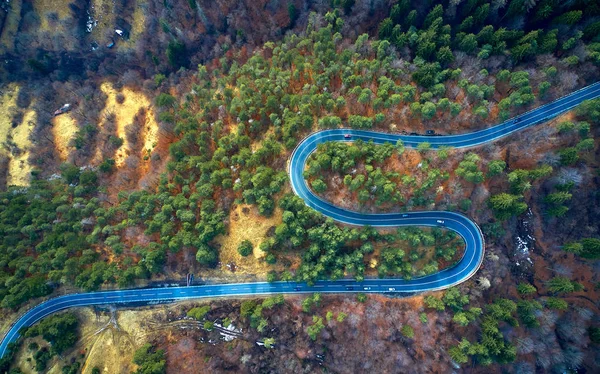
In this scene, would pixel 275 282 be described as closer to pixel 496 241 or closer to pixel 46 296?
pixel 496 241

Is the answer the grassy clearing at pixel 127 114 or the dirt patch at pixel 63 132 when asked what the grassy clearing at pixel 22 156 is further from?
the grassy clearing at pixel 127 114

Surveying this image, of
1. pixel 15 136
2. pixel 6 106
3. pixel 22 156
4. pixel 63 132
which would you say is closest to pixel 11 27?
pixel 6 106

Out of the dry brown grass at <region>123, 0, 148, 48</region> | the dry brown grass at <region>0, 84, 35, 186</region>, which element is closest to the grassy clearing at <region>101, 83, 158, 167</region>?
the dry brown grass at <region>123, 0, 148, 48</region>

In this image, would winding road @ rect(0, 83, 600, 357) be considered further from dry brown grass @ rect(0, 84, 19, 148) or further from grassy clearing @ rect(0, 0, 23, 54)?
grassy clearing @ rect(0, 0, 23, 54)

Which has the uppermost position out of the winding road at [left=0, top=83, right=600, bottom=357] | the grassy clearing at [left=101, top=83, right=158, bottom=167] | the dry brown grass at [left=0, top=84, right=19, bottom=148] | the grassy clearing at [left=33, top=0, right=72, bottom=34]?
the grassy clearing at [left=33, top=0, right=72, bottom=34]

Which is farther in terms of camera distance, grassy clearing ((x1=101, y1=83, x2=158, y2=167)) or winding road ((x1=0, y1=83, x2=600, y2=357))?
grassy clearing ((x1=101, y1=83, x2=158, y2=167))

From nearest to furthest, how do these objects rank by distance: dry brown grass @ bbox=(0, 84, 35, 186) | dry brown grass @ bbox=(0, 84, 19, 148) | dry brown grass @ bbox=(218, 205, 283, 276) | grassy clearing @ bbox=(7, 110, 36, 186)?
dry brown grass @ bbox=(218, 205, 283, 276)
grassy clearing @ bbox=(7, 110, 36, 186)
dry brown grass @ bbox=(0, 84, 35, 186)
dry brown grass @ bbox=(0, 84, 19, 148)

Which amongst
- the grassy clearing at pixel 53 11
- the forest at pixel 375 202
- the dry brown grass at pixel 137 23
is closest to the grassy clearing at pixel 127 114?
the forest at pixel 375 202
